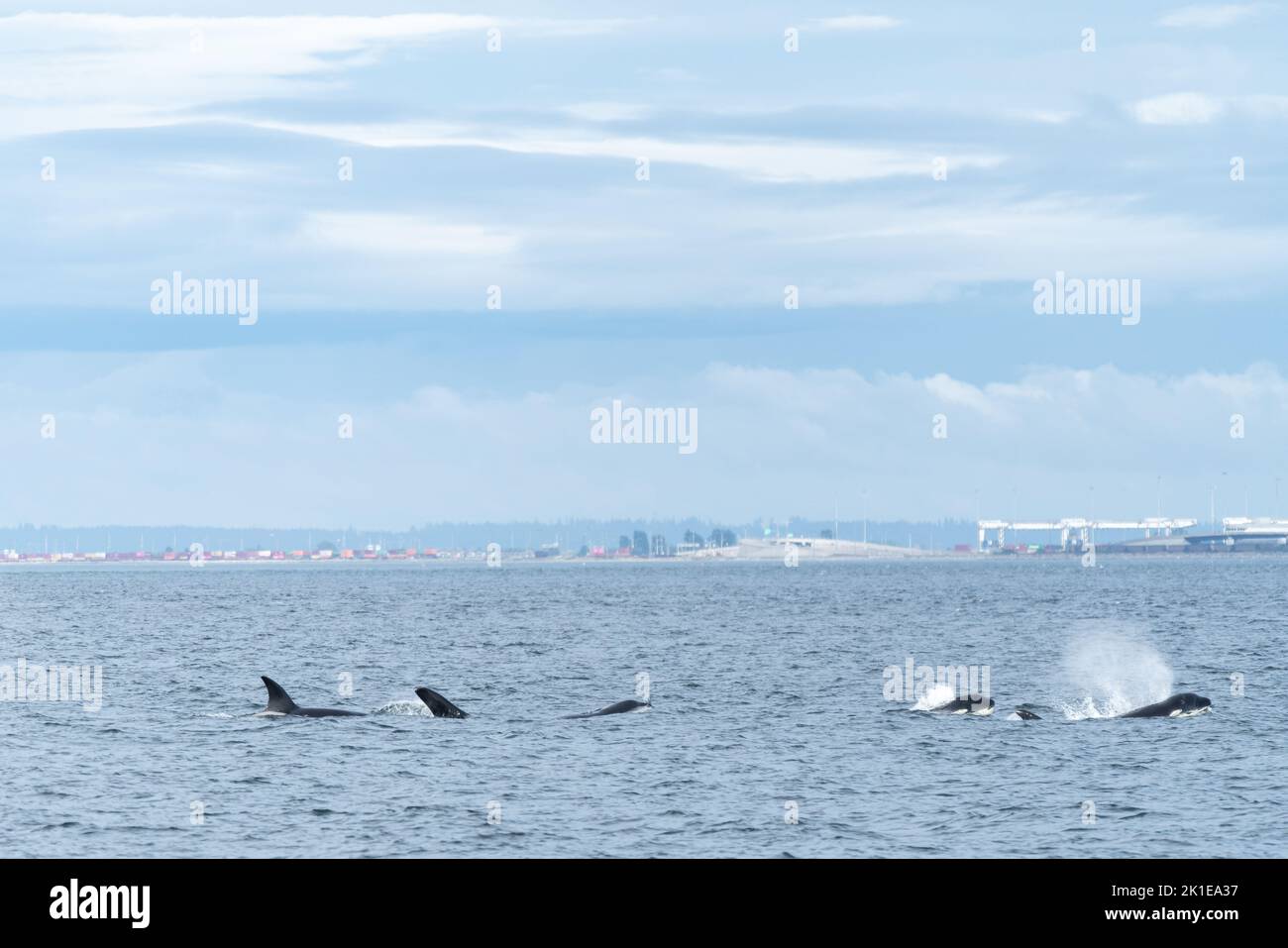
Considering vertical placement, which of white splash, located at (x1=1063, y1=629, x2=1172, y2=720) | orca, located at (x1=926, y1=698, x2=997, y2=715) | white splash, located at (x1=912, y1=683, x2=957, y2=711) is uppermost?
orca, located at (x1=926, y1=698, x2=997, y2=715)

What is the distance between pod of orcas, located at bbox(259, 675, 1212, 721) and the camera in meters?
51.6

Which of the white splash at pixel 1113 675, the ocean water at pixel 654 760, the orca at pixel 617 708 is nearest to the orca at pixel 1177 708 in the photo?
the ocean water at pixel 654 760

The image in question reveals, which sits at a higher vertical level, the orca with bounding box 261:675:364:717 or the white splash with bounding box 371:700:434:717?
the orca with bounding box 261:675:364:717

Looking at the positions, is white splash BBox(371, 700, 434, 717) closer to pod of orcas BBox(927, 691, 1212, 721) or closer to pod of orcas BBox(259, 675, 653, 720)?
pod of orcas BBox(259, 675, 653, 720)

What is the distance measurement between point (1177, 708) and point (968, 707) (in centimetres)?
623

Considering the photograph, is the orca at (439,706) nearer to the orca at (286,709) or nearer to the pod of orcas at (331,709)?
the pod of orcas at (331,709)

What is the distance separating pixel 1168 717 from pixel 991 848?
22175mm

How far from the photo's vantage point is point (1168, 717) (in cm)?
5097

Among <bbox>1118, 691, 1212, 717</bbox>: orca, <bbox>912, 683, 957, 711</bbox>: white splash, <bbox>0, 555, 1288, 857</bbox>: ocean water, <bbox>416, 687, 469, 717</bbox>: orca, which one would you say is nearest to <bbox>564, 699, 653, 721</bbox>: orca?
<bbox>0, 555, 1288, 857</bbox>: ocean water

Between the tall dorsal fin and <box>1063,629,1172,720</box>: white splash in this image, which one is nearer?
the tall dorsal fin

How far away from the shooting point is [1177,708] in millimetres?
51938
